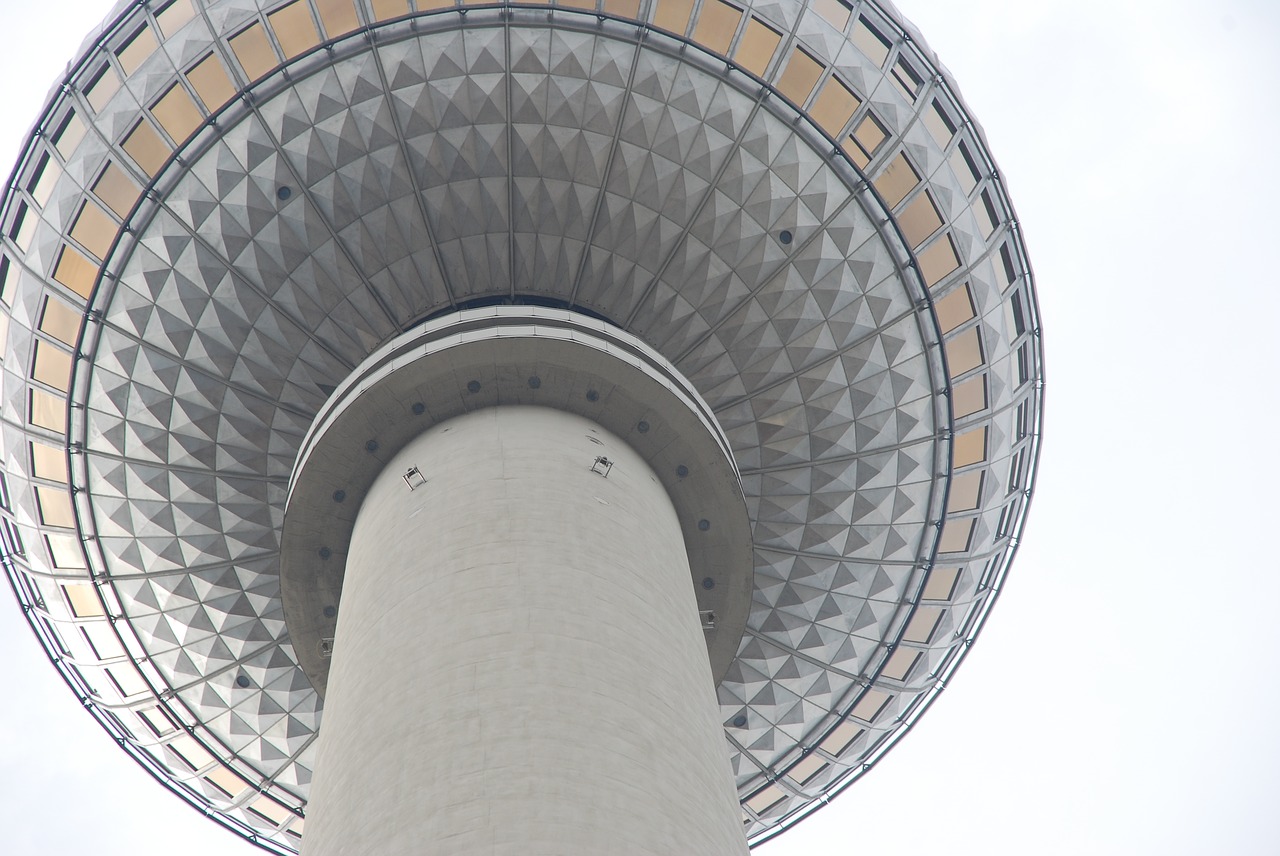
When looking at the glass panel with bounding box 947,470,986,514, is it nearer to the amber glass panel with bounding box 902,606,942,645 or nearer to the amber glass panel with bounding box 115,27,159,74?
the amber glass panel with bounding box 902,606,942,645

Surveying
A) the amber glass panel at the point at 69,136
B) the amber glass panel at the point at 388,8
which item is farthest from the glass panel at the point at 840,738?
the amber glass panel at the point at 69,136

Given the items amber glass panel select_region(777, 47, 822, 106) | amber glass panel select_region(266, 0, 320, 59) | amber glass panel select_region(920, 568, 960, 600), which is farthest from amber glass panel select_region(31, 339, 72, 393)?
amber glass panel select_region(920, 568, 960, 600)

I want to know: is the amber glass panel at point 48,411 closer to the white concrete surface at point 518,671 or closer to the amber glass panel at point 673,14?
the white concrete surface at point 518,671

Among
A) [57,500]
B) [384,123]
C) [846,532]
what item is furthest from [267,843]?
[384,123]

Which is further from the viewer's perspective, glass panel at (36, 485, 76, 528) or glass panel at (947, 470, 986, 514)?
glass panel at (947, 470, 986, 514)

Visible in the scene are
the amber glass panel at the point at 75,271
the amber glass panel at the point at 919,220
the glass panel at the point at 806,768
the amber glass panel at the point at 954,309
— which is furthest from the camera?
the glass panel at the point at 806,768

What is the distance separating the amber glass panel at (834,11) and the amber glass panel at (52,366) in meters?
19.6

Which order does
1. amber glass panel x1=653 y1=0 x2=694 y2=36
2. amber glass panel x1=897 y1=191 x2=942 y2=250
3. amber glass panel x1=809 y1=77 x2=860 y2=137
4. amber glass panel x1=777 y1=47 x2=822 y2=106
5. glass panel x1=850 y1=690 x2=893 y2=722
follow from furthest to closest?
1. glass panel x1=850 y1=690 x2=893 y2=722
2. amber glass panel x1=897 y1=191 x2=942 y2=250
3. amber glass panel x1=809 y1=77 x2=860 y2=137
4. amber glass panel x1=777 y1=47 x2=822 y2=106
5. amber glass panel x1=653 y1=0 x2=694 y2=36

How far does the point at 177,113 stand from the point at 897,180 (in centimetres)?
1648

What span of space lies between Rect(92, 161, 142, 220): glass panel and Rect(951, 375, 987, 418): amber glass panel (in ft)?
66.3

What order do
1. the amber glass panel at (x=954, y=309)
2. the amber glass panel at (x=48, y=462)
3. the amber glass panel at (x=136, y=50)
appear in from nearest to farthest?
1. the amber glass panel at (x=136, y=50)
2. the amber glass panel at (x=954, y=309)
3. the amber glass panel at (x=48, y=462)

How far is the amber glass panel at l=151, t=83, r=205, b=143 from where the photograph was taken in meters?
24.1

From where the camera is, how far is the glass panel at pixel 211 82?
2398 cm

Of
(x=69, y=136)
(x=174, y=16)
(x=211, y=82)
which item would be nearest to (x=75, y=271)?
(x=69, y=136)
